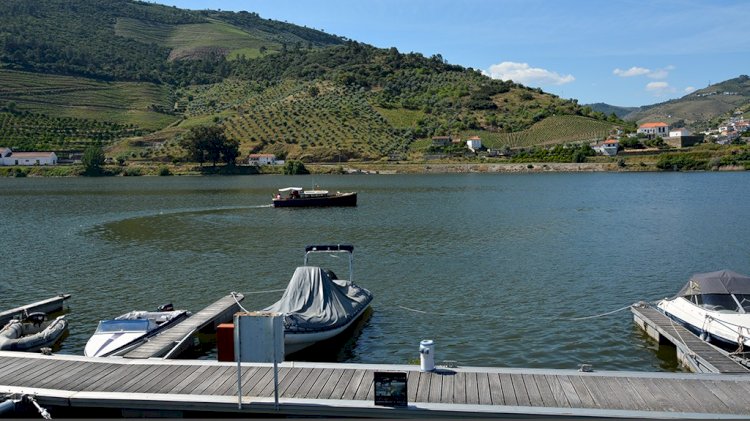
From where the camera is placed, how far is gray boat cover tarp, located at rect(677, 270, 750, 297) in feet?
77.2

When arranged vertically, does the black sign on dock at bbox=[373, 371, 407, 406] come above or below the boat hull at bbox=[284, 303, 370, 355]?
above

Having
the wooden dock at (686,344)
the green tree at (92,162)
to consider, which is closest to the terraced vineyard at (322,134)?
the green tree at (92,162)

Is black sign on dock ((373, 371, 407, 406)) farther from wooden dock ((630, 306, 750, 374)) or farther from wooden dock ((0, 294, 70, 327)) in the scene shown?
wooden dock ((0, 294, 70, 327))

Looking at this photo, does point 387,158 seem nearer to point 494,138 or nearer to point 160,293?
point 494,138

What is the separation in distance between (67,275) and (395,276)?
18825 mm

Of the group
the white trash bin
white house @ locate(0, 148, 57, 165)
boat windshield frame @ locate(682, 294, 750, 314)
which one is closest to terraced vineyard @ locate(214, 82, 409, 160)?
white house @ locate(0, 148, 57, 165)

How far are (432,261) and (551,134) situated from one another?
15642 centimetres

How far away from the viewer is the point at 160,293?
32.5m

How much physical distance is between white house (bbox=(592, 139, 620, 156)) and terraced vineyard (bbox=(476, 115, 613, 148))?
13777mm

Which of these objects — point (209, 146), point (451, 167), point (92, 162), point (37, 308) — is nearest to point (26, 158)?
point (92, 162)

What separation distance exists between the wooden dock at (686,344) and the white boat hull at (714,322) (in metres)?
0.55

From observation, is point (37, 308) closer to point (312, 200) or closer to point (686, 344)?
point (686, 344)

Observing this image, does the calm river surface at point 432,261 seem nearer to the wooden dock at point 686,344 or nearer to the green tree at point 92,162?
the wooden dock at point 686,344

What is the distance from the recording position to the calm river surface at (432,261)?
24391mm
